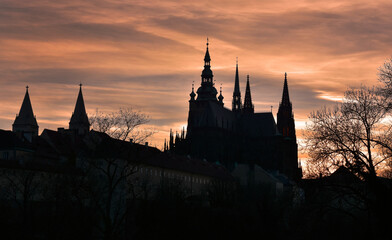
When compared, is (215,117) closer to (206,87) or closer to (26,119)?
(206,87)

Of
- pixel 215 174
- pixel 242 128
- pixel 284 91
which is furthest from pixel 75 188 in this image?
pixel 284 91

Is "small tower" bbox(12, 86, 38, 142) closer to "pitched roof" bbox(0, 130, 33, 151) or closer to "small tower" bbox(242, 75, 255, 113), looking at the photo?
"small tower" bbox(242, 75, 255, 113)

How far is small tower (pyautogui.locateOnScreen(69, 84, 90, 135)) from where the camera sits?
151m

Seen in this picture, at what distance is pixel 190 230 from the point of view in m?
62.6

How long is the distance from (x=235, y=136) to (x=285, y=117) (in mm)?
21884

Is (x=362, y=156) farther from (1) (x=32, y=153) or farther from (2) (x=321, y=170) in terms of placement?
(1) (x=32, y=153)

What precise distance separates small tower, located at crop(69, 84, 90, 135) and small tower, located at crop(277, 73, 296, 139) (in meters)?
52.1

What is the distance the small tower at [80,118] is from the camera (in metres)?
151

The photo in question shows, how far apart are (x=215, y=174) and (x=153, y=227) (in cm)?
5644

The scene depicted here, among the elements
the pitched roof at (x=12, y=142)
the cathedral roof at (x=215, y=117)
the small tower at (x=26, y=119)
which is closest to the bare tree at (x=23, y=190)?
the pitched roof at (x=12, y=142)

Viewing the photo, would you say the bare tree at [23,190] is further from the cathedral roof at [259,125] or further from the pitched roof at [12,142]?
the cathedral roof at [259,125]

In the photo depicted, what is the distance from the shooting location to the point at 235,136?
6373 inches

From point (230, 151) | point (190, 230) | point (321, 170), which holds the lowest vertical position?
point (190, 230)

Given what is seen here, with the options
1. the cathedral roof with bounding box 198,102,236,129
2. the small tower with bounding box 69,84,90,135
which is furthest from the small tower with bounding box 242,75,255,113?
the small tower with bounding box 69,84,90,135
